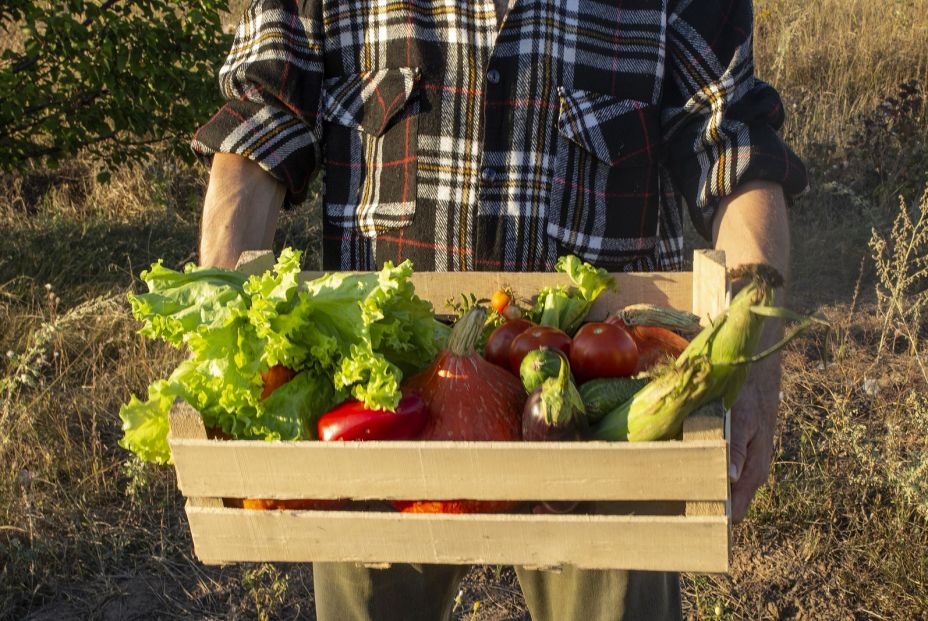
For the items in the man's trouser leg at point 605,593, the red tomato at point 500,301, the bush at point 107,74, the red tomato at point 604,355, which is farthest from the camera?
the bush at point 107,74

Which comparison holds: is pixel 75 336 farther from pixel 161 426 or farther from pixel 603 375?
pixel 603 375

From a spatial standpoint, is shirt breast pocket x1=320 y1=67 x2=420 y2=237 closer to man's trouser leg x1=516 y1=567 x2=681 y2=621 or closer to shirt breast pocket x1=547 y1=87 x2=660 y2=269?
shirt breast pocket x1=547 y1=87 x2=660 y2=269

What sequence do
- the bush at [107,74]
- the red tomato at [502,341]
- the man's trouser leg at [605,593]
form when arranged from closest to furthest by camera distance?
the red tomato at [502,341] → the man's trouser leg at [605,593] → the bush at [107,74]

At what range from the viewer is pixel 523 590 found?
224cm

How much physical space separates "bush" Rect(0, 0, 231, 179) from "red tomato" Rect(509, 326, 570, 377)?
4.35 meters

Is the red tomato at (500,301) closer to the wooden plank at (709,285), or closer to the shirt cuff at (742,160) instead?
the wooden plank at (709,285)

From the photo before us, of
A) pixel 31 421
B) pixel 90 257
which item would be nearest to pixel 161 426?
pixel 31 421

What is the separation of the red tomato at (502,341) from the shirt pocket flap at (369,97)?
2.22 ft

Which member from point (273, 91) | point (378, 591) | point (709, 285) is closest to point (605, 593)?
point (378, 591)

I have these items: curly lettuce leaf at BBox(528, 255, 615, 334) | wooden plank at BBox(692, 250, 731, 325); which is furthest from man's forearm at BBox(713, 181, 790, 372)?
curly lettuce leaf at BBox(528, 255, 615, 334)

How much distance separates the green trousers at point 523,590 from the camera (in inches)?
83.9

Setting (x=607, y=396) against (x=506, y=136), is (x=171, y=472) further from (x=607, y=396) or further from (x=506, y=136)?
(x=607, y=396)

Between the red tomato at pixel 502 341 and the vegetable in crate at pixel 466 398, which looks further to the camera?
the red tomato at pixel 502 341

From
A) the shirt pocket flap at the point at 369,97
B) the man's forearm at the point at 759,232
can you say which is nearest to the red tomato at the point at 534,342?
the man's forearm at the point at 759,232
